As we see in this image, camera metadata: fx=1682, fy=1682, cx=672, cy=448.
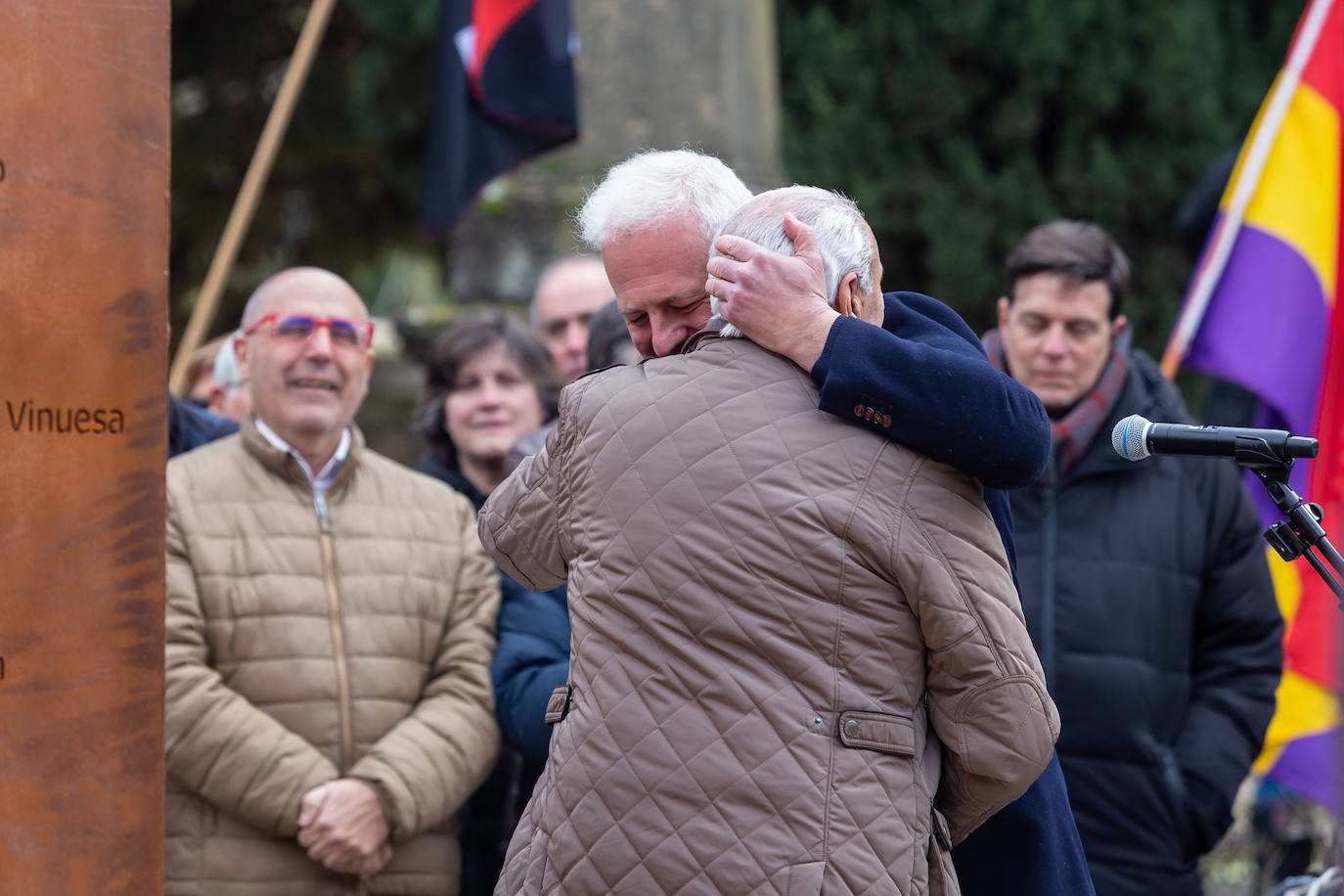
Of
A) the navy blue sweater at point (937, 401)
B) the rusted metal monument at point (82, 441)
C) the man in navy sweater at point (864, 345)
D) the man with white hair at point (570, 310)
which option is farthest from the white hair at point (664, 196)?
the man with white hair at point (570, 310)

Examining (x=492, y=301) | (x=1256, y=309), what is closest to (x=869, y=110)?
(x=492, y=301)

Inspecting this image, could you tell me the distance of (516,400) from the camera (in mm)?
4148

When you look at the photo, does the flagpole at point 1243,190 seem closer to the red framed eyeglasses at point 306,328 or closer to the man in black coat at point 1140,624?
the man in black coat at point 1140,624

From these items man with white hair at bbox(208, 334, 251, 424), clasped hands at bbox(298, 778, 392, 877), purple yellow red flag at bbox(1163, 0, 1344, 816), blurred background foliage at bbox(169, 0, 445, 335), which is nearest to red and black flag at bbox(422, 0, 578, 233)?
man with white hair at bbox(208, 334, 251, 424)

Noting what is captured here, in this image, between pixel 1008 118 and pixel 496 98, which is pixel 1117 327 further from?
pixel 1008 118

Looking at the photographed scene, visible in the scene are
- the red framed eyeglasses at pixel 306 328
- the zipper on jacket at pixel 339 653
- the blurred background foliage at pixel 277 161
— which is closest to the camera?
the zipper on jacket at pixel 339 653

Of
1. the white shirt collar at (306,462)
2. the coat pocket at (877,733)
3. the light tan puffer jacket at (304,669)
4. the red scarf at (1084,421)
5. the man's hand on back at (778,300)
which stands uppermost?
the man's hand on back at (778,300)

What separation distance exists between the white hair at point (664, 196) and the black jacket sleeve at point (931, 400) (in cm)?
29

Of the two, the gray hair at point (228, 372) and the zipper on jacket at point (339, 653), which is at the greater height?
the gray hair at point (228, 372)

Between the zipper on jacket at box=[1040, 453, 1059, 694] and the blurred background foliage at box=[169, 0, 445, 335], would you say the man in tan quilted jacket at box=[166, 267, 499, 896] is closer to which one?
the zipper on jacket at box=[1040, 453, 1059, 694]

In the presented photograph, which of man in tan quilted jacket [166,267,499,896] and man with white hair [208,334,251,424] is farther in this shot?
man with white hair [208,334,251,424]

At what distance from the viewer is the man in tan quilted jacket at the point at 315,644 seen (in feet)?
10.5

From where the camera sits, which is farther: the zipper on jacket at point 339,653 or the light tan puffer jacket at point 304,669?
the zipper on jacket at point 339,653

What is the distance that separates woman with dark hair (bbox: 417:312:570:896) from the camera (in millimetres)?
3451
